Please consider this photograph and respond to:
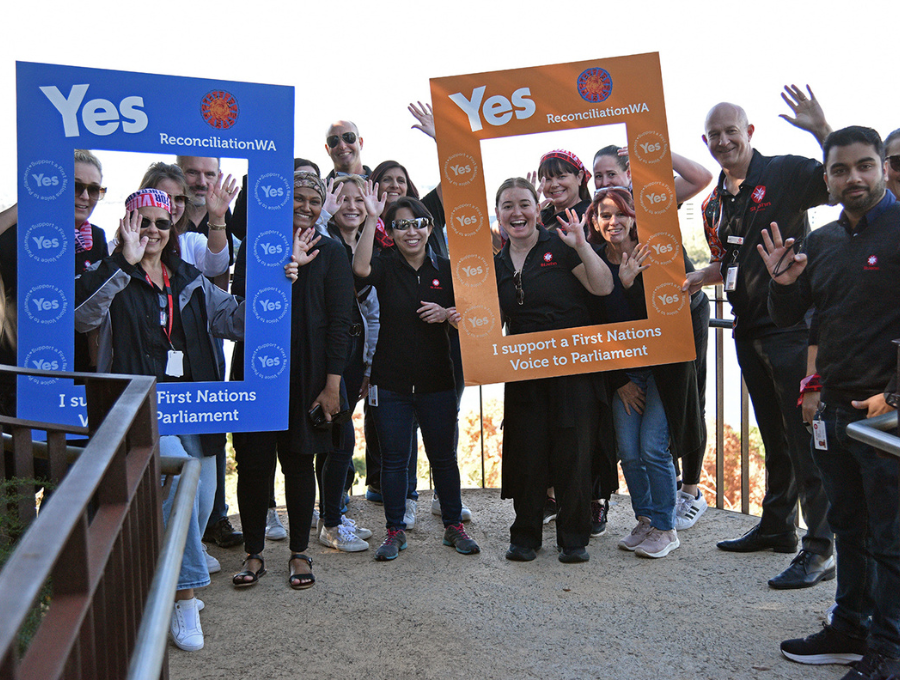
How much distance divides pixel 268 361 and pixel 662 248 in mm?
2133

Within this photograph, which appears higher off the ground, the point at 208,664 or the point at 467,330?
the point at 467,330

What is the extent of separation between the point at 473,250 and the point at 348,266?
67 centimetres

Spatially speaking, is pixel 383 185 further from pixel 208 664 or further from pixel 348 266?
pixel 208 664

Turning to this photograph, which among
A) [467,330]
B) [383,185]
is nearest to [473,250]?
[467,330]

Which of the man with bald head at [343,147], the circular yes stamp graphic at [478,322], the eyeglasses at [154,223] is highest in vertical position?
the man with bald head at [343,147]

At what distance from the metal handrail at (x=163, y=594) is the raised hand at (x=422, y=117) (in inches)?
124

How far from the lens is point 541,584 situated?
4027mm

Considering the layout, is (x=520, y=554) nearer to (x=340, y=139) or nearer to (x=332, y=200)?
(x=332, y=200)

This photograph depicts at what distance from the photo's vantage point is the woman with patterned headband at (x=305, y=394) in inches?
157

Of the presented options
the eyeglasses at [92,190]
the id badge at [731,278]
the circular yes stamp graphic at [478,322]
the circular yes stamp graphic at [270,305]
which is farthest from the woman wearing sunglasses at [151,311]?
the id badge at [731,278]

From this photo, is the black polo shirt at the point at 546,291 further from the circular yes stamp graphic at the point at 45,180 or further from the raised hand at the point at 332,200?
the circular yes stamp graphic at the point at 45,180

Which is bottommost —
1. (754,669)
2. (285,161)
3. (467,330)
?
(754,669)

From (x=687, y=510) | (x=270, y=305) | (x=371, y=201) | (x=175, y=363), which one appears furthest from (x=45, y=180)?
(x=687, y=510)

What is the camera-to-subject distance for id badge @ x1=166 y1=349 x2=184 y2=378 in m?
3.60
